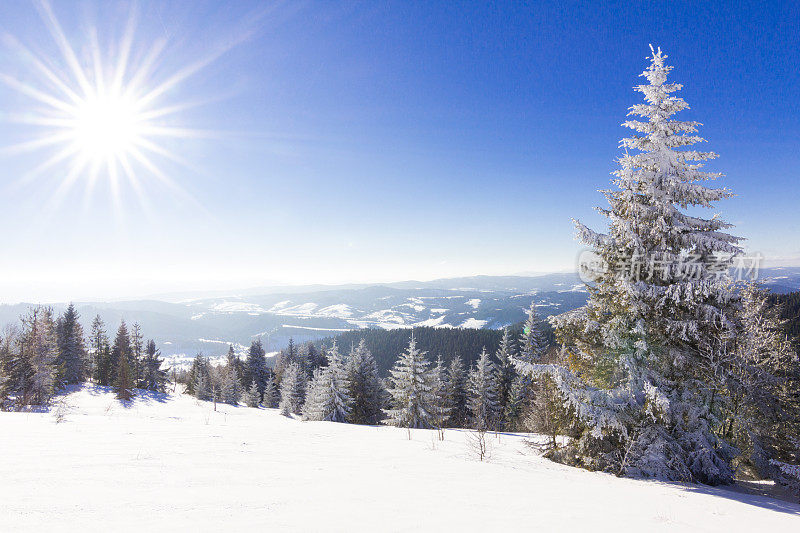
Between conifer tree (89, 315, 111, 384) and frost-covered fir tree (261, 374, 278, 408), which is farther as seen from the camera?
frost-covered fir tree (261, 374, 278, 408)

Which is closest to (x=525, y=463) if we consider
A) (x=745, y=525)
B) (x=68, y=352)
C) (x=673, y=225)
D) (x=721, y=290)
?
(x=745, y=525)

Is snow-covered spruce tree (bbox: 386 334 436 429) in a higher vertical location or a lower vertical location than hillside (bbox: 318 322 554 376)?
higher

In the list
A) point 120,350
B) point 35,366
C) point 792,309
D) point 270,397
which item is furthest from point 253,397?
point 792,309

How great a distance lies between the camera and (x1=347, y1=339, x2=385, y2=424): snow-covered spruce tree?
32.9m

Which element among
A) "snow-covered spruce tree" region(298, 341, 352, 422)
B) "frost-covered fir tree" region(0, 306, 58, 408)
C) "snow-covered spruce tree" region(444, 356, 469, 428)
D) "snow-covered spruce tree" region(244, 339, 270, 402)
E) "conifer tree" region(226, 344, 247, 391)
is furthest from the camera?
"snow-covered spruce tree" region(244, 339, 270, 402)

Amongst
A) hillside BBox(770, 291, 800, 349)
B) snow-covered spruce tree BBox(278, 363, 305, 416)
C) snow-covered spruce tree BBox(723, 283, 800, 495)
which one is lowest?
snow-covered spruce tree BBox(278, 363, 305, 416)

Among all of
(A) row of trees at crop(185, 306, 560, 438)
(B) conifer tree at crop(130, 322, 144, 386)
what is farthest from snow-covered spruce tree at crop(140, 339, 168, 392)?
(A) row of trees at crop(185, 306, 560, 438)

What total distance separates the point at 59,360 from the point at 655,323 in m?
61.4

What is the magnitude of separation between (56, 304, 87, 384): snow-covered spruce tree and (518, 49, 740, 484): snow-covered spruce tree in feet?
187

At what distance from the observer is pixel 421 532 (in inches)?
155

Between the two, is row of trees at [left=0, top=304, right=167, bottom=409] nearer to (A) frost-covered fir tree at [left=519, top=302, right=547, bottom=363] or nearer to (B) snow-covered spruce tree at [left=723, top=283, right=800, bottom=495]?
(B) snow-covered spruce tree at [left=723, top=283, right=800, bottom=495]

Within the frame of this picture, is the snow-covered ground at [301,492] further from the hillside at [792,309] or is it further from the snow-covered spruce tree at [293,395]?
the hillside at [792,309]

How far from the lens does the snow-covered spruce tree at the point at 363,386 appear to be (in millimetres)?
32875

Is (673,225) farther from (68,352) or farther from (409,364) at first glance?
(68,352)
